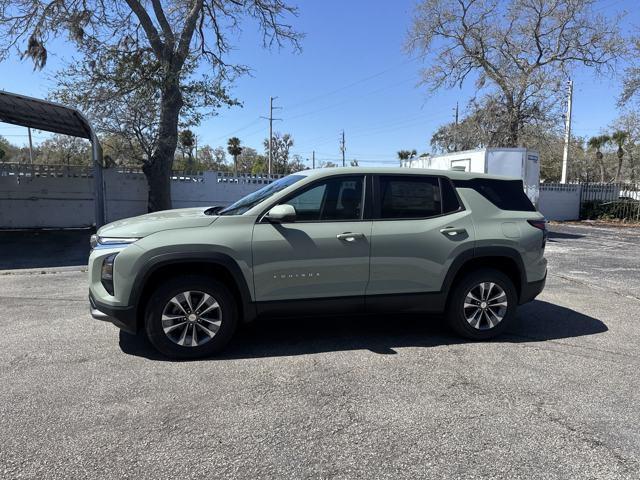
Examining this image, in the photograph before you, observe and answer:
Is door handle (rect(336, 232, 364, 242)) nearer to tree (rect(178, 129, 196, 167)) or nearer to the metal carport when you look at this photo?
the metal carport

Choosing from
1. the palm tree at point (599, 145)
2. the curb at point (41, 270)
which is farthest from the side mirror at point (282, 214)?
the palm tree at point (599, 145)

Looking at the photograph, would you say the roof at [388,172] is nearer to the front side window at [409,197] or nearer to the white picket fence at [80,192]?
the front side window at [409,197]

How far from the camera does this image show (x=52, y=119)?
41.7ft

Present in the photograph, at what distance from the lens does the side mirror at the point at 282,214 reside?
13.8ft

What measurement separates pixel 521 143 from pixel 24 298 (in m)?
25.3

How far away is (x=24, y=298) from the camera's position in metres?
6.66

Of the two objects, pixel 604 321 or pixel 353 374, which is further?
pixel 604 321

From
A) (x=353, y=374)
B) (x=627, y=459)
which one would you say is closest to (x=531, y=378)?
(x=627, y=459)

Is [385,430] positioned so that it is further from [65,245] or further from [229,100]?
[229,100]

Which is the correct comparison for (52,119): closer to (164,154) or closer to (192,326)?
(164,154)

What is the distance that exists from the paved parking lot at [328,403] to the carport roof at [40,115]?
21.1 feet

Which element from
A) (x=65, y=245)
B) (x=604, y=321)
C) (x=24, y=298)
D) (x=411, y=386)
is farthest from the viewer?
(x=65, y=245)

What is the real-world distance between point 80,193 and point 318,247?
13332mm

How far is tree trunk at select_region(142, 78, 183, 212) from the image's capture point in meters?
14.5
